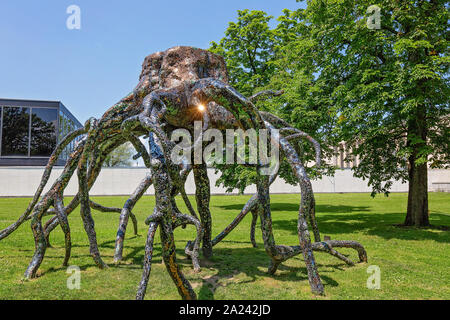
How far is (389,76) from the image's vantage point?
9.86 metres

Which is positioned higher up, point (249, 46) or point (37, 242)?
point (249, 46)

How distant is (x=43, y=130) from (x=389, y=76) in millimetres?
32785

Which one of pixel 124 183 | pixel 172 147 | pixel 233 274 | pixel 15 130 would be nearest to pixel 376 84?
pixel 233 274

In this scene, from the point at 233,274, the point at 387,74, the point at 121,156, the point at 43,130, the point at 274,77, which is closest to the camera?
the point at 233,274

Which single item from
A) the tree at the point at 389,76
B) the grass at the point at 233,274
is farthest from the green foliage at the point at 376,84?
the grass at the point at 233,274

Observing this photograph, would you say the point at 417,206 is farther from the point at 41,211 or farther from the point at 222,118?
the point at 41,211

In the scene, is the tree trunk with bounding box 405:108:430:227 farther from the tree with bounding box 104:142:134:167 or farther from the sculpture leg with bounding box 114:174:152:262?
the tree with bounding box 104:142:134:167

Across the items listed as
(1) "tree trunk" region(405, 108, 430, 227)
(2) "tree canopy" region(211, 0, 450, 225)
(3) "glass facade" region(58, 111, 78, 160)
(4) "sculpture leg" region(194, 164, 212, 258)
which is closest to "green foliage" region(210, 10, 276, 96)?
(2) "tree canopy" region(211, 0, 450, 225)

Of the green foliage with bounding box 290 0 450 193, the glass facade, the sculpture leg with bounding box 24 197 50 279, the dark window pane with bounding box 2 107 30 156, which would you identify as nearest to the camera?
the sculpture leg with bounding box 24 197 50 279

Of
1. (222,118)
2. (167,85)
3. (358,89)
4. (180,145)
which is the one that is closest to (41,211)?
(180,145)

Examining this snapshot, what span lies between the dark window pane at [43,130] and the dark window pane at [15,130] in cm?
64

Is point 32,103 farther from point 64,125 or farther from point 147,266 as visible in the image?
point 147,266

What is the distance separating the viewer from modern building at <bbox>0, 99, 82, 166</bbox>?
104ft

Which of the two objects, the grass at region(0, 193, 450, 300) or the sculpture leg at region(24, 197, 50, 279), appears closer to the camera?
the grass at region(0, 193, 450, 300)
